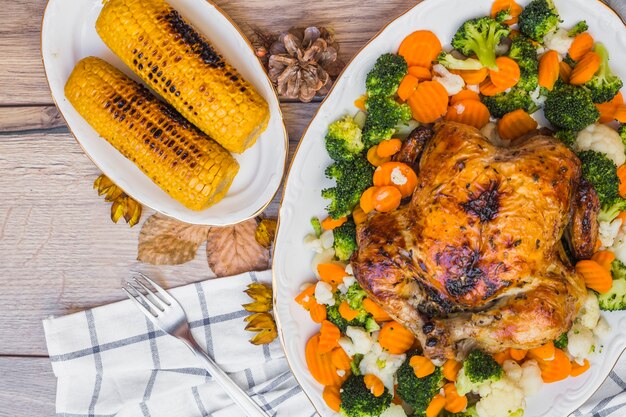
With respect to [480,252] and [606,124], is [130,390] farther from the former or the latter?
[606,124]

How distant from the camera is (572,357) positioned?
124 inches

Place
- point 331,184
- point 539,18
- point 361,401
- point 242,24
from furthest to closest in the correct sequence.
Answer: point 242,24 → point 331,184 → point 361,401 → point 539,18

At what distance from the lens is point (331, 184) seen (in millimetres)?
3211

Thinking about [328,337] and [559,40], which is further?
[328,337]

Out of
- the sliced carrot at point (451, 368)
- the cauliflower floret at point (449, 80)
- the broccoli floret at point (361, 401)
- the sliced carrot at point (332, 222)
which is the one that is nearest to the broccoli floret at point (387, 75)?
the cauliflower floret at point (449, 80)

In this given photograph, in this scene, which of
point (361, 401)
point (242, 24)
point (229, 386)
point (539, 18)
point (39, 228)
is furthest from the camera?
point (39, 228)

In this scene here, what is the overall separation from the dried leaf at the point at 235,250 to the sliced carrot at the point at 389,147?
0.93 metres

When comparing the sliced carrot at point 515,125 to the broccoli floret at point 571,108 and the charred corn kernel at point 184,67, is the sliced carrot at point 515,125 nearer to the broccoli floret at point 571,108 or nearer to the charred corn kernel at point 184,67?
the broccoli floret at point 571,108

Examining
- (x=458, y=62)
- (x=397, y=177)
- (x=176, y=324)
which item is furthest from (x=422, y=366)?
(x=458, y=62)

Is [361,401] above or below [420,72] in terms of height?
below

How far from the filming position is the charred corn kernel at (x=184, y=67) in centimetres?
299

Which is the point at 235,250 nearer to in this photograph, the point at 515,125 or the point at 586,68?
the point at 515,125

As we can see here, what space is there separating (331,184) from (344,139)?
29 centimetres

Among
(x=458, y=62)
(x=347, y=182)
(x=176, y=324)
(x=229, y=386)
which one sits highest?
(x=458, y=62)
